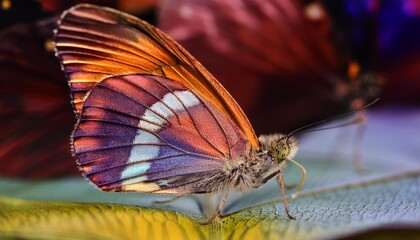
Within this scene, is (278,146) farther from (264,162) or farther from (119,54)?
(119,54)

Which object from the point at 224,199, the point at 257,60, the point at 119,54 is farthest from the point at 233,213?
the point at 257,60

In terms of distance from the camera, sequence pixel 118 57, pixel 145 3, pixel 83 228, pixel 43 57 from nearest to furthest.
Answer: pixel 83 228, pixel 118 57, pixel 43 57, pixel 145 3

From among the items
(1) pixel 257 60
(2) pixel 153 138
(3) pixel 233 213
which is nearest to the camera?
(3) pixel 233 213

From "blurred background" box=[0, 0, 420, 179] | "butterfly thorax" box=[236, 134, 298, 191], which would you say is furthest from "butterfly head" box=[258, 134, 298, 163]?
"blurred background" box=[0, 0, 420, 179]

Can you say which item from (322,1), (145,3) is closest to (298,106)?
(322,1)

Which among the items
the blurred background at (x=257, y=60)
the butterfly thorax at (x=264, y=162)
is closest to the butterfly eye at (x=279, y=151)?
the butterfly thorax at (x=264, y=162)

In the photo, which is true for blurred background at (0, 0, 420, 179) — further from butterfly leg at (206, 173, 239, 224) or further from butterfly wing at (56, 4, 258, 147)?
butterfly leg at (206, 173, 239, 224)

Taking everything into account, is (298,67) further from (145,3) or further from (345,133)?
(145,3)
